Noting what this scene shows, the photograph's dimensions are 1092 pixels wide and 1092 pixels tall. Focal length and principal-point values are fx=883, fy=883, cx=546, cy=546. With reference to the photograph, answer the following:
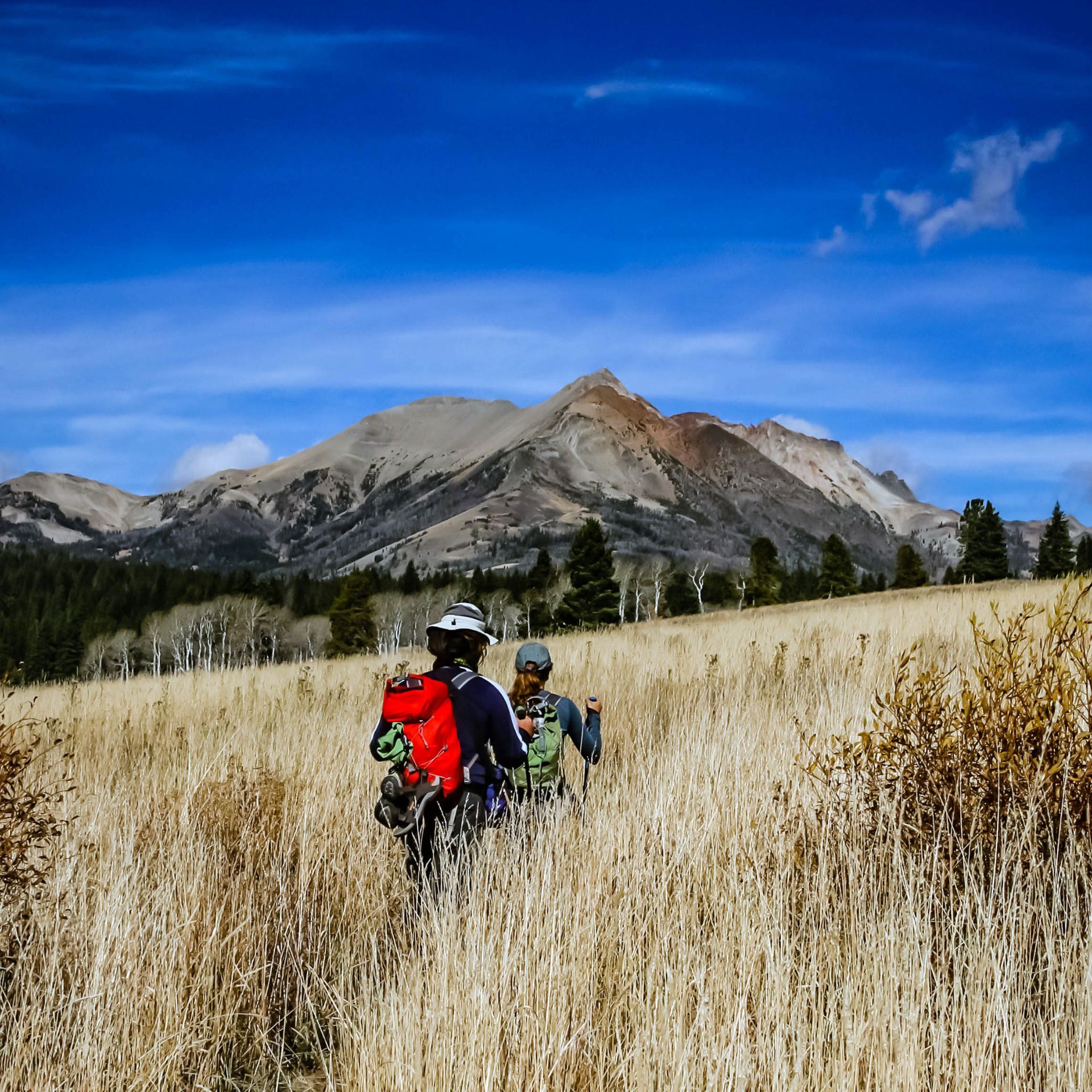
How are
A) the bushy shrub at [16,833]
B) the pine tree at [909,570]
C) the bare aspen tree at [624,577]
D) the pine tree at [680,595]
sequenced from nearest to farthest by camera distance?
the bushy shrub at [16,833]
the pine tree at [909,570]
the pine tree at [680,595]
the bare aspen tree at [624,577]

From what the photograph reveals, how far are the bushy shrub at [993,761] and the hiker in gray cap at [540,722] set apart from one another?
4.77 feet

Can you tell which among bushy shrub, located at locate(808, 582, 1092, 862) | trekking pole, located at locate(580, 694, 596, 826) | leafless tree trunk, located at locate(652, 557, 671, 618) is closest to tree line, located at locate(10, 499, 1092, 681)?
leafless tree trunk, located at locate(652, 557, 671, 618)

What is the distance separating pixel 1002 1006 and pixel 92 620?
95.6 m

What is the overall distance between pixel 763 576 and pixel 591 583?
23736 mm

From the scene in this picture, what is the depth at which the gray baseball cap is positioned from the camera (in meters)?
4.81

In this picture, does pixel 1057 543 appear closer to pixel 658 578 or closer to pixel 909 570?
pixel 909 570

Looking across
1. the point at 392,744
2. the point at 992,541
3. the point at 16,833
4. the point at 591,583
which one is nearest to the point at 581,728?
the point at 392,744

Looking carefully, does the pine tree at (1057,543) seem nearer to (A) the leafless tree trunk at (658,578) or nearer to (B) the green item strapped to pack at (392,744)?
Result: (A) the leafless tree trunk at (658,578)

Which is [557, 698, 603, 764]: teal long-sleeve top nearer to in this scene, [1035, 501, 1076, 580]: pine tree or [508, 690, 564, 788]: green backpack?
[508, 690, 564, 788]: green backpack

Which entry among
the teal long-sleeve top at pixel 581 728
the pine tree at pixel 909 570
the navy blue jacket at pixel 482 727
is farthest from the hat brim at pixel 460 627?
the pine tree at pixel 909 570

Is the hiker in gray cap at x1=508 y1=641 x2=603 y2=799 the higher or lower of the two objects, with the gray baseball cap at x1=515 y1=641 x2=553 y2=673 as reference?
lower

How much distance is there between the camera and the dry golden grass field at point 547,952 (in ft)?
7.94

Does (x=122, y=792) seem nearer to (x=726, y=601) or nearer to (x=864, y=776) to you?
(x=864, y=776)

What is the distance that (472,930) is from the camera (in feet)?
10.2
